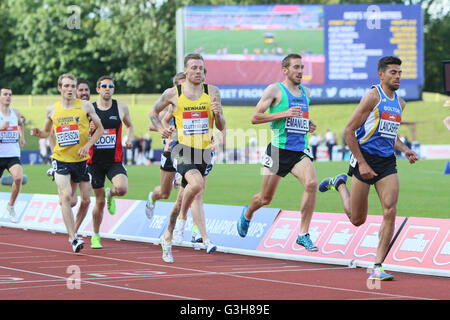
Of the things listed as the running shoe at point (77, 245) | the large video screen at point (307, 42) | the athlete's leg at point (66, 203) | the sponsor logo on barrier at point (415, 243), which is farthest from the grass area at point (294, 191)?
the large video screen at point (307, 42)

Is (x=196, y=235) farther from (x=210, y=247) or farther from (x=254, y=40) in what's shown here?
(x=254, y=40)

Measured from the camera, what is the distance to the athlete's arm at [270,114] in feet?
33.8

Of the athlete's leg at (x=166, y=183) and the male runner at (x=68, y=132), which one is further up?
the male runner at (x=68, y=132)

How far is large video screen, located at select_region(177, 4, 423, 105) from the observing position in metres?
44.5

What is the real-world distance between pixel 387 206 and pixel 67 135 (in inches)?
197

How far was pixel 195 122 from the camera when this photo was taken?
10969mm

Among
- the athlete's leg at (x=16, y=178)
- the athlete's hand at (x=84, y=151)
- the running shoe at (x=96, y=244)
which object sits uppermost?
the athlete's hand at (x=84, y=151)

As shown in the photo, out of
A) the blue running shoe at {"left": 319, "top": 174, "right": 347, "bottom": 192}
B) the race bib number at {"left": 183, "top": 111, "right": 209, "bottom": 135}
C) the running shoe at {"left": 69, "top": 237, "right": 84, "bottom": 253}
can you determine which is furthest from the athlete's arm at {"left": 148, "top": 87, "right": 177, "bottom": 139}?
the blue running shoe at {"left": 319, "top": 174, "right": 347, "bottom": 192}

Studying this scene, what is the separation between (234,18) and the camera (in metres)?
44.6

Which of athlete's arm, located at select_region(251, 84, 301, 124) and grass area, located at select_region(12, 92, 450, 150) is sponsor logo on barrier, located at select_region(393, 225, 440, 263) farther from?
grass area, located at select_region(12, 92, 450, 150)

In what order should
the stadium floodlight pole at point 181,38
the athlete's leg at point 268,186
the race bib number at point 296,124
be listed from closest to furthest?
the race bib number at point 296,124, the athlete's leg at point 268,186, the stadium floodlight pole at point 181,38

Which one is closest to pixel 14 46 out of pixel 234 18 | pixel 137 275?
pixel 234 18

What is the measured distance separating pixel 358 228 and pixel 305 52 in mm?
34713

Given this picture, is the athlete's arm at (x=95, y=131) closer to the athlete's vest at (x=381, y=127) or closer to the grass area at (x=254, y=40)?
the athlete's vest at (x=381, y=127)
